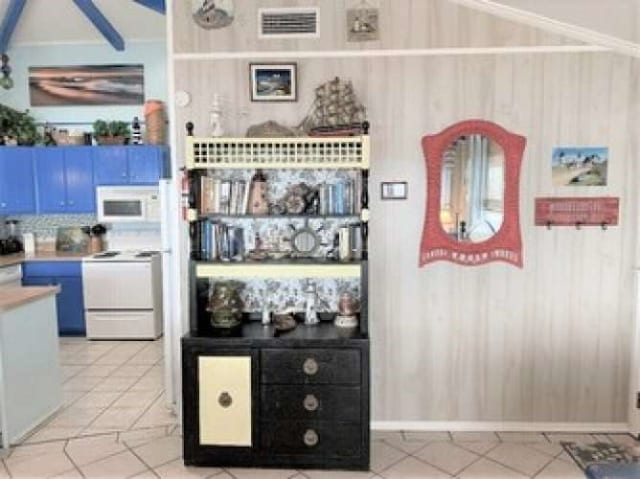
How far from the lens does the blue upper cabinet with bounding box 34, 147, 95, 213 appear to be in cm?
569

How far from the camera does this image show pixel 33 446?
130 inches

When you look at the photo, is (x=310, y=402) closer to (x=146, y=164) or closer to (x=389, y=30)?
(x=389, y=30)

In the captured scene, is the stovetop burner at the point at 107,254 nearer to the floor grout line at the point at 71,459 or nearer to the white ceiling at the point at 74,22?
the white ceiling at the point at 74,22

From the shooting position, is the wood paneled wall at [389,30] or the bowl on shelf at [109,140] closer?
the wood paneled wall at [389,30]

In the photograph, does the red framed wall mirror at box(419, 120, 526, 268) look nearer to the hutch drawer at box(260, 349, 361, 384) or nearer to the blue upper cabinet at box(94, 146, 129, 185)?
the hutch drawer at box(260, 349, 361, 384)

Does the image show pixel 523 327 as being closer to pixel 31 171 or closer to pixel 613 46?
pixel 613 46

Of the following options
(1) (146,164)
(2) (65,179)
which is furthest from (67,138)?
(1) (146,164)

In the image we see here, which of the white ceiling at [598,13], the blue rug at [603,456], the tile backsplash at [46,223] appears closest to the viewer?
the blue rug at [603,456]

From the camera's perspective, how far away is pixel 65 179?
571cm

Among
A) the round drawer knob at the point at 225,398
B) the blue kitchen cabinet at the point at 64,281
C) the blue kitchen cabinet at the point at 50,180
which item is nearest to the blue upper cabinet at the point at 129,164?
the blue kitchen cabinet at the point at 50,180

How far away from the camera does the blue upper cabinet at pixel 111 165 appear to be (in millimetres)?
5664

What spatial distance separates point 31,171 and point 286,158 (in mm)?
3898

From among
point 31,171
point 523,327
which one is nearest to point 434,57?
point 523,327

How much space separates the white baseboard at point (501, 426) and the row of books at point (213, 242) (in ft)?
4.71
